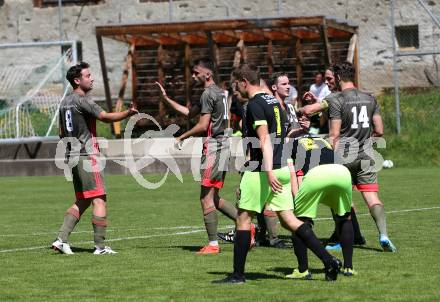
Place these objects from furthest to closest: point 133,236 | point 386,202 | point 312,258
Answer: point 386,202, point 133,236, point 312,258

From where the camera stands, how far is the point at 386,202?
19953 millimetres

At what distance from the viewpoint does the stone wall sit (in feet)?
110

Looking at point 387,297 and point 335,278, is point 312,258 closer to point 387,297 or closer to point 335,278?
point 335,278

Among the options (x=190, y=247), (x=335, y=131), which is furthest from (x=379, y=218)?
(x=190, y=247)

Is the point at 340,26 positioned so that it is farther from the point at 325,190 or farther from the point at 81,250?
the point at 325,190

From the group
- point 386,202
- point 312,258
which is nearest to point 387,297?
point 312,258

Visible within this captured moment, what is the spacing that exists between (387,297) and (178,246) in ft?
15.7

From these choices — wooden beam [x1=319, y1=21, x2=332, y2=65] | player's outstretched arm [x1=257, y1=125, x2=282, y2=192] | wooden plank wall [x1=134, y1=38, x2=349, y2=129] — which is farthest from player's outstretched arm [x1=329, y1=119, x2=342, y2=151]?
wooden plank wall [x1=134, y1=38, x2=349, y2=129]

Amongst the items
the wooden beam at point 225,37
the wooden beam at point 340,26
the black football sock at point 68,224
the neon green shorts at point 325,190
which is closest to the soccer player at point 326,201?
the neon green shorts at point 325,190

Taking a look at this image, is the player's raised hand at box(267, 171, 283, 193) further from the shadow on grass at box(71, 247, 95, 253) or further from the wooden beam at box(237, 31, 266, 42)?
the wooden beam at box(237, 31, 266, 42)

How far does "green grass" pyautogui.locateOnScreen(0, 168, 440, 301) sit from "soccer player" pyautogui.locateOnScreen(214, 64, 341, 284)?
304 millimetres

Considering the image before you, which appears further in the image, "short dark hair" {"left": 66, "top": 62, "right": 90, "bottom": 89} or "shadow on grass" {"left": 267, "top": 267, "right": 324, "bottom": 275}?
"short dark hair" {"left": 66, "top": 62, "right": 90, "bottom": 89}

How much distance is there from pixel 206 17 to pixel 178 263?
2429cm

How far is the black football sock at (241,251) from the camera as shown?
1086 centimetres
